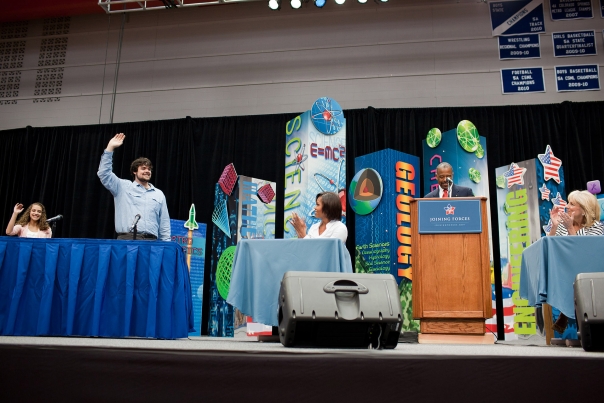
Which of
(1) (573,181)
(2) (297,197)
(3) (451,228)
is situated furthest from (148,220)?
(1) (573,181)

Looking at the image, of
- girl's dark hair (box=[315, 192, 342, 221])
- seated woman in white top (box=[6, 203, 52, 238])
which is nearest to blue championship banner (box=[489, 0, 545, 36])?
girl's dark hair (box=[315, 192, 342, 221])

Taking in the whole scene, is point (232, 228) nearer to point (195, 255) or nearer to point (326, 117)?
point (195, 255)

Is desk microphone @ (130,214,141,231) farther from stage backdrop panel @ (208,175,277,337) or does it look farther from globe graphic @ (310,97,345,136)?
globe graphic @ (310,97,345,136)

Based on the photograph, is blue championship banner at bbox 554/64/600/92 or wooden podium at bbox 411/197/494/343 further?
blue championship banner at bbox 554/64/600/92

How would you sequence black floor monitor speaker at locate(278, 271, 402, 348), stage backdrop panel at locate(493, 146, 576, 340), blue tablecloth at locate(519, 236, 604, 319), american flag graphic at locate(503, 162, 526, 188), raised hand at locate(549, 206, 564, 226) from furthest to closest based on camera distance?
american flag graphic at locate(503, 162, 526, 188), stage backdrop panel at locate(493, 146, 576, 340), raised hand at locate(549, 206, 564, 226), blue tablecloth at locate(519, 236, 604, 319), black floor monitor speaker at locate(278, 271, 402, 348)

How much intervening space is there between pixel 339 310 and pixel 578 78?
639cm

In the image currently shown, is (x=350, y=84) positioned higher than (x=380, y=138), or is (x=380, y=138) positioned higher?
(x=350, y=84)

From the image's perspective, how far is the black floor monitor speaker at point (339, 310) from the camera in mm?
2400

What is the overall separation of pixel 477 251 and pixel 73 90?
7.07 meters

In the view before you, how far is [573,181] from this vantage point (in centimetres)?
694

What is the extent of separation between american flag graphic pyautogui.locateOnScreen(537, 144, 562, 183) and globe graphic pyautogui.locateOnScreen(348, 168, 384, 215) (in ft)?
5.53

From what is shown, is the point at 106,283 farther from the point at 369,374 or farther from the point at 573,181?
the point at 573,181

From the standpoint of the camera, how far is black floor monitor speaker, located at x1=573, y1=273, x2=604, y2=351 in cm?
223

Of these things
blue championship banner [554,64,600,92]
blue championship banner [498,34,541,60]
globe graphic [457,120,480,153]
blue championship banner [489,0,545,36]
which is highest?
blue championship banner [489,0,545,36]
